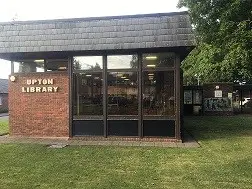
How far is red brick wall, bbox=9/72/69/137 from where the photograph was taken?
42.4 ft

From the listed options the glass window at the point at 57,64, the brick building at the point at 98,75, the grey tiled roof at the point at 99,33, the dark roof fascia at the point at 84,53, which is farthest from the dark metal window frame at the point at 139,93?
the grey tiled roof at the point at 99,33

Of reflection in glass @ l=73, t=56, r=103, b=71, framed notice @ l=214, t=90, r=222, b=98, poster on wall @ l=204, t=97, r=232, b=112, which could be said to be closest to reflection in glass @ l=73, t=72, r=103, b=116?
reflection in glass @ l=73, t=56, r=103, b=71

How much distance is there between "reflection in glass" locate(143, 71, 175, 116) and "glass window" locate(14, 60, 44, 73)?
14.0 feet

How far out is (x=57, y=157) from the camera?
930cm

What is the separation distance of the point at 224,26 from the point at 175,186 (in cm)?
824

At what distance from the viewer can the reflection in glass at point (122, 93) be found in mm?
12281

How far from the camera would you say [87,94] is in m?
12.6

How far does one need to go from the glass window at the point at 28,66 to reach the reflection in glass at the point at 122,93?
2.87 metres

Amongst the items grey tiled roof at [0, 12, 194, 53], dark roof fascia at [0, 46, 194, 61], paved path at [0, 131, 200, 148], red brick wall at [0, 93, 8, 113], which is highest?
grey tiled roof at [0, 12, 194, 53]

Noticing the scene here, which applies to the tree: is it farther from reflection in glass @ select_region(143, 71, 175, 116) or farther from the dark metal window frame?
reflection in glass @ select_region(143, 71, 175, 116)

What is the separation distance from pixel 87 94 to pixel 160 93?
2707mm

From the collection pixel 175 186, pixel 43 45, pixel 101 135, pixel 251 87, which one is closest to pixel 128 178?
pixel 175 186

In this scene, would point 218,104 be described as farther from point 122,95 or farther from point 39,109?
point 39,109

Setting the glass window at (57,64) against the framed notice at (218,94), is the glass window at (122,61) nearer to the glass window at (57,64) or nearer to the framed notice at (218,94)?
the glass window at (57,64)
